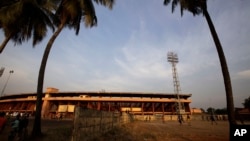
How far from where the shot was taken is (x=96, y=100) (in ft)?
149

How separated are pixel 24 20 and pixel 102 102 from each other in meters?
36.7

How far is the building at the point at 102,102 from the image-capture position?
1805 inches

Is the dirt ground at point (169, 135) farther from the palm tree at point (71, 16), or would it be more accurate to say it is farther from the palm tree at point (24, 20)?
the palm tree at point (24, 20)

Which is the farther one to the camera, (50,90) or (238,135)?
(50,90)

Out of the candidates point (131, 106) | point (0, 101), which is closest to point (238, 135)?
point (131, 106)

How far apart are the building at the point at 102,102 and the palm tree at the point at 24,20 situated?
31934 millimetres

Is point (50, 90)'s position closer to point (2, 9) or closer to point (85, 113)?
point (2, 9)

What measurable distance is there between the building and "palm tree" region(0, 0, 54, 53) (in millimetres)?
31934

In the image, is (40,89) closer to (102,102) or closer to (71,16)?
(71,16)

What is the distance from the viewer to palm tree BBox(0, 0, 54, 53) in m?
12.0

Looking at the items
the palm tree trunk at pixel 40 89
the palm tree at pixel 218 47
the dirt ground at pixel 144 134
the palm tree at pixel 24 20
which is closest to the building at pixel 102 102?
the dirt ground at pixel 144 134

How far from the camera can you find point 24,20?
45.0ft

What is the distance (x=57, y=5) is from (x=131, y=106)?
132ft

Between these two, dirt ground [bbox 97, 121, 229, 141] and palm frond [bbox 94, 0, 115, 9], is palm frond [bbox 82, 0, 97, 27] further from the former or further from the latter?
dirt ground [bbox 97, 121, 229, 141]
